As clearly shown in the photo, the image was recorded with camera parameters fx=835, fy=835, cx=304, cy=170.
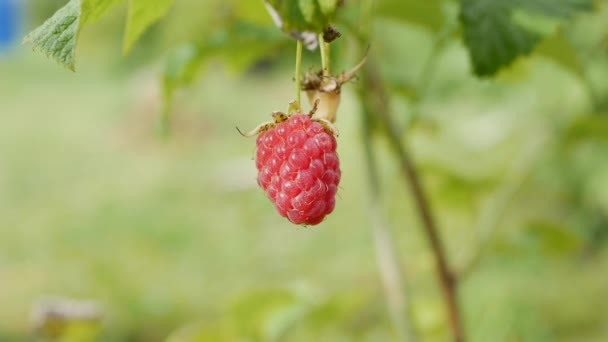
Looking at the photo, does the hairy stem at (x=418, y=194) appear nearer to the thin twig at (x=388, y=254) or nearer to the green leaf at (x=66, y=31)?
the thin twig at (x=388, y=254)

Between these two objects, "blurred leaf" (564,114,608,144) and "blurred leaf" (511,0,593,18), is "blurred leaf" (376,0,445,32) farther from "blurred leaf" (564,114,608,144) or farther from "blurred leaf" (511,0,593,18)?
"blurred leaf" (564,114,608,144)

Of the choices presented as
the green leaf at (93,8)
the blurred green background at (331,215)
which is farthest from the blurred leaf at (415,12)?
the green leaf at (93,8)

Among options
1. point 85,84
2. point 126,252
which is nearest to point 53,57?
point 126,252

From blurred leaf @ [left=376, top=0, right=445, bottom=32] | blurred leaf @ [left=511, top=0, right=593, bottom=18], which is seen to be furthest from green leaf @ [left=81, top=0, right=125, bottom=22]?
blurred leaf @ [left=376, top=0, right=445, bottom=32]

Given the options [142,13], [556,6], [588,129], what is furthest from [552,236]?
[142,13]

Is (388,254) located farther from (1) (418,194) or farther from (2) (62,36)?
(2) (62,36)
